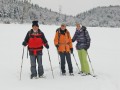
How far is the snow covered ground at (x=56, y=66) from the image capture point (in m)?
11.0

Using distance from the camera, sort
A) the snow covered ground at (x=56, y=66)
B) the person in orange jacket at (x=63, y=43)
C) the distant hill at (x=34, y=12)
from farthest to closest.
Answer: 1. the distant hill at (x=34, y=12)
2. the person in orange jacket at (x=63, y=43)
3. the snow covered ground at (x=56, y=66)

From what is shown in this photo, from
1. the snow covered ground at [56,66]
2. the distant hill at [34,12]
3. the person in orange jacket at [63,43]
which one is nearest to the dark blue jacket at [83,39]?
the person in orange jacket at [63,43]

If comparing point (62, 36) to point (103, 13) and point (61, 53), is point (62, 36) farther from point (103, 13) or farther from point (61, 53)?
point (103, 13)

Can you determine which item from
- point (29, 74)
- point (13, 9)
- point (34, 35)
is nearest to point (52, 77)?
point (29, 74)

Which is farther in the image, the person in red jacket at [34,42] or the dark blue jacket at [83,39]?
the dark blue jacket at [83,39]

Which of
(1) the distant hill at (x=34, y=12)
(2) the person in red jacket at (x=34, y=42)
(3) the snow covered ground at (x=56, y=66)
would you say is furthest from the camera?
(1) the distant hill at (x=34, y=12)

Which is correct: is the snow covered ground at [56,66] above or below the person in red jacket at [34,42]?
below

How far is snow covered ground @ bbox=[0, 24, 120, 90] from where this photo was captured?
36.2 feet

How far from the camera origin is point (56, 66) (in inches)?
591

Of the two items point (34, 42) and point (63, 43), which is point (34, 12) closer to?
point (63, 43)

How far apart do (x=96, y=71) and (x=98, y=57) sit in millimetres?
4201

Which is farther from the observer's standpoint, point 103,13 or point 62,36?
point 103,13

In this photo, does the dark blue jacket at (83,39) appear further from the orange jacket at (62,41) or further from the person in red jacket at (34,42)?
the person in red jacket at (34,42)

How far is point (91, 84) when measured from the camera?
11.3 meters
